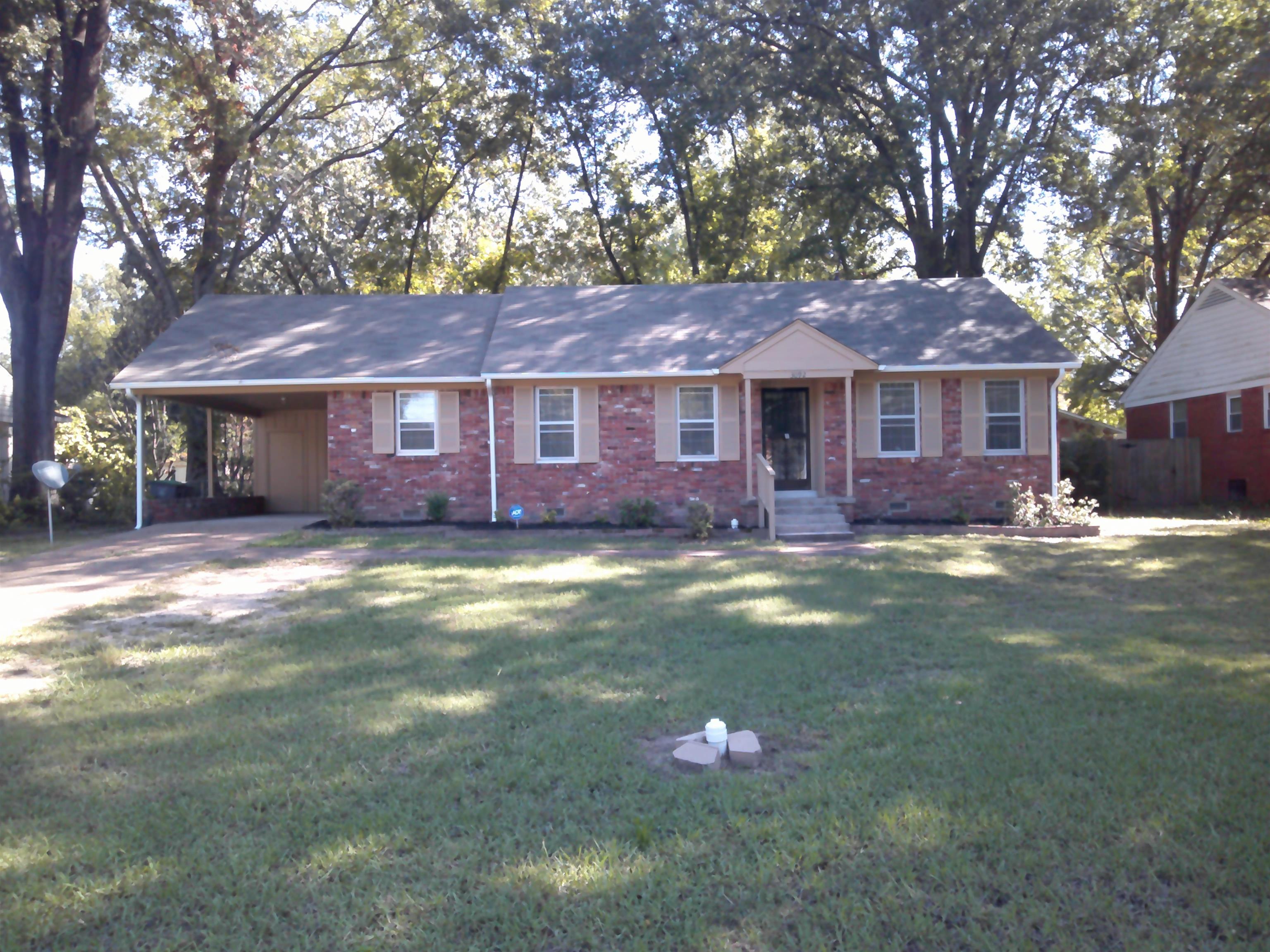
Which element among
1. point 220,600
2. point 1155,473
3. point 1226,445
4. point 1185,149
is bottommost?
point 220,600

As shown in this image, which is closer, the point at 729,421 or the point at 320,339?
the point at 729,421

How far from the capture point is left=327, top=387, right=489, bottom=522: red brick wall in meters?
17.0

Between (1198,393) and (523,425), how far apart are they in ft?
57.3

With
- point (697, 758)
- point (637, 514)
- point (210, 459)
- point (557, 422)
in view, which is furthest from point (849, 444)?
point (210, 459)

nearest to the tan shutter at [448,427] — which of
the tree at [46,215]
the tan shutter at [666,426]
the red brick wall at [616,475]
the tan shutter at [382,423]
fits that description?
the red brick wall at [616,475]

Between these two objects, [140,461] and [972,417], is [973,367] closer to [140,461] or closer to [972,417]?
[972,417]

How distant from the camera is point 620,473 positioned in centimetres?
1686

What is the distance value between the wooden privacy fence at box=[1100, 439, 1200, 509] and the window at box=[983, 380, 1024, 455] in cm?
707

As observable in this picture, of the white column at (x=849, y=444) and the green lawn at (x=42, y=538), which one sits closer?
the green lawn at (x=42, y=538)

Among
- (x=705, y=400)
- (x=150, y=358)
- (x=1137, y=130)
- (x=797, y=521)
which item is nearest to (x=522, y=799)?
(x=797, y=521)

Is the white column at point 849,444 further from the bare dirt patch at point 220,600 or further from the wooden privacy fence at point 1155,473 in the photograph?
the wooden privacy fence at point 1155,473

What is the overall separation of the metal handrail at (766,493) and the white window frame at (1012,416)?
Result: 405cm

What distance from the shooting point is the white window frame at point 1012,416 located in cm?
1708

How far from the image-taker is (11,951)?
11.0 ft
